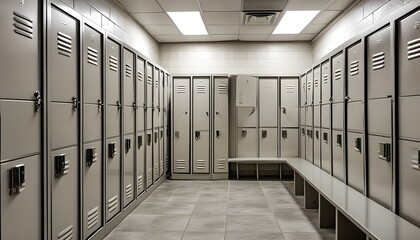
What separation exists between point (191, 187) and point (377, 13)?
4.23 metres

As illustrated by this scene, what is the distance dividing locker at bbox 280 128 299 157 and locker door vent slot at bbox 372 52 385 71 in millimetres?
4408

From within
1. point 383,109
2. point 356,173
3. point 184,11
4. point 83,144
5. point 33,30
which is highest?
point 184,11

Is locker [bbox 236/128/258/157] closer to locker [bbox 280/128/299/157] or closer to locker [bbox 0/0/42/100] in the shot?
locker [bbox 280/128/299/157]

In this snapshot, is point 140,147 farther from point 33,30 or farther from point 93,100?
point 33,30

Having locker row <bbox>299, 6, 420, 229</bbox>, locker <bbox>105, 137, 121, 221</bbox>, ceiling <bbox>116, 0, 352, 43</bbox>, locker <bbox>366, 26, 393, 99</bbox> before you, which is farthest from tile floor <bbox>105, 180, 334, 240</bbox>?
ceiling <bbox>116, 0, 352, 43</bbox>

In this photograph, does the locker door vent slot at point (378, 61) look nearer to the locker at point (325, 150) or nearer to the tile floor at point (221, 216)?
the locker at point (325, 150)

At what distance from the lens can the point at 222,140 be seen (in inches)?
308

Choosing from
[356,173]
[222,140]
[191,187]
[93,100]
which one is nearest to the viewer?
[93,100]

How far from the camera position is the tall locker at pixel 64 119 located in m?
2.86

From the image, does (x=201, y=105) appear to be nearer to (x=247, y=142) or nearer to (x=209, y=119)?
(x=209, y=119)

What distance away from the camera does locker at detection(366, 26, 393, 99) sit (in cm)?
332

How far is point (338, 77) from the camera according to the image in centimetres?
480

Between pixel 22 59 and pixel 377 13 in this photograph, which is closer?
pixel 22 59

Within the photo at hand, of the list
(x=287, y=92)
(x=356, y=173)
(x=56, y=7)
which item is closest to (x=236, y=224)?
(x=356, y=173)
